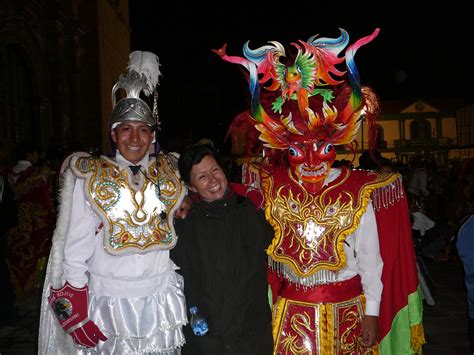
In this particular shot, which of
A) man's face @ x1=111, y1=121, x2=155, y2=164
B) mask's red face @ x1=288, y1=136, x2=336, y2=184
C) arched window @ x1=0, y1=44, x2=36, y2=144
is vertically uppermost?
arched window @ x1=0, y1=44, x2=36, y2=144

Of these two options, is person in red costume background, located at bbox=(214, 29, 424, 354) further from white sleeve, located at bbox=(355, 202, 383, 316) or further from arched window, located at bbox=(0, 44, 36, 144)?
arched window, located at bbox=(0, 44, 36, 144)

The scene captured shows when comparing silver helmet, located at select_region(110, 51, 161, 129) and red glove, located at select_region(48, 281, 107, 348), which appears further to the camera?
silver helmet, located at select_region(110, 51, 161, 129)

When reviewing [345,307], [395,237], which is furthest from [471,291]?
[345,307]

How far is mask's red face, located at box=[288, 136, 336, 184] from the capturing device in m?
2.80

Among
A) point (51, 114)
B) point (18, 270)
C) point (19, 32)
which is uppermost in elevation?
point (19, 32)

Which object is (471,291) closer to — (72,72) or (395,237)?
(395,237)

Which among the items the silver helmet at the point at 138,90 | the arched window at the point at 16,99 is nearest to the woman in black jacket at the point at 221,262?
the silver helmet at the point at 138,90

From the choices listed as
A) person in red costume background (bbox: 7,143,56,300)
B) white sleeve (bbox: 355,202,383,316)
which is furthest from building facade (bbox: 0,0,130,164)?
white sleeve (bbox: 355,202,383,316)

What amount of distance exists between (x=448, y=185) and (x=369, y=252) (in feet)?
34.1

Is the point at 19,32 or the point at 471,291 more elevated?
the point at 19,32

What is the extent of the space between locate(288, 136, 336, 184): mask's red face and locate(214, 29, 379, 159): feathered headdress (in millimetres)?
45

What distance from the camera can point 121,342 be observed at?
2600 millimetres

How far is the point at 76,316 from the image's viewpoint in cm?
252

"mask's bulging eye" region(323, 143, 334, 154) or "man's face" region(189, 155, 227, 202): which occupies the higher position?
"mask's bulging eye" region(323, 143, 334, 154)
